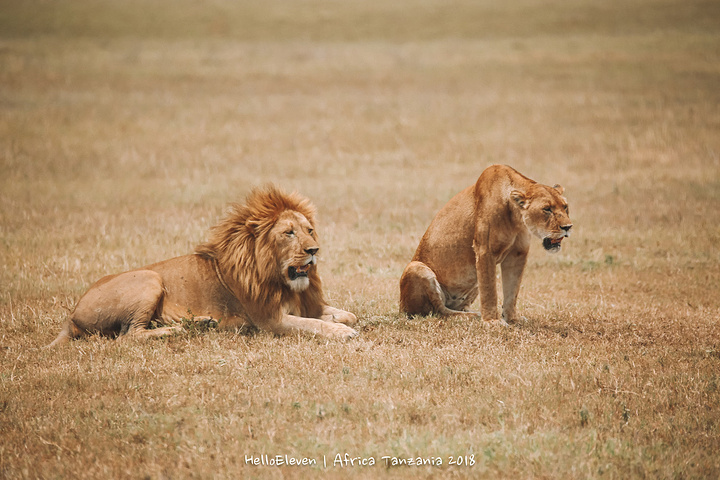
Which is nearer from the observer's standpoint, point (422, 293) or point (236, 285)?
point (236, 285)

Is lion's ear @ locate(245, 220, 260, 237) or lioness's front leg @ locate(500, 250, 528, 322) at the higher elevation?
lion's ear @ locate(245, 220, 260, 237)

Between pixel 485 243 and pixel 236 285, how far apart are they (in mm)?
2722

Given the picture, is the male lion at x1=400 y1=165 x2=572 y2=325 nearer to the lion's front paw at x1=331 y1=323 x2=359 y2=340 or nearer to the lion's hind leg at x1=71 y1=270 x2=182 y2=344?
the lion's front paw at x1=331 y1=323 x2=359 y2=340

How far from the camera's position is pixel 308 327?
8031 mm

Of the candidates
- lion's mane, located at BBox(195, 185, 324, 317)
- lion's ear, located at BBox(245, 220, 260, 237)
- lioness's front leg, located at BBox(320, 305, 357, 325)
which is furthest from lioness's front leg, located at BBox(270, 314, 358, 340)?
lion's ear, located at BBox(245, 220, 260, 237)

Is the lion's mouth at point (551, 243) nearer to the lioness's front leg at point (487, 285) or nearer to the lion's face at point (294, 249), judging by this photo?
the lioness's front leg at point (487, 285)

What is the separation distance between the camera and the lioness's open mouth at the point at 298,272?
7.88m

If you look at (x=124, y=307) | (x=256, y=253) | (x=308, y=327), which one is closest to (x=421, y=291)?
(x=308, y=327)

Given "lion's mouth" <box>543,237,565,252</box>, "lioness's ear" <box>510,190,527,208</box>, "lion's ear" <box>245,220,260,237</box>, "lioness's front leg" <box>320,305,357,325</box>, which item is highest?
"lioness's ear" <box>510,190,527,208</box>

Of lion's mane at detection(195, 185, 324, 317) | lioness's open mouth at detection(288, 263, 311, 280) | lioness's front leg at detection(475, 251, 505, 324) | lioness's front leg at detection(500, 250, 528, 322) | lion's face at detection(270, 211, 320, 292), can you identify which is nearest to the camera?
lion's face at detection(270, 211, 320, 292)

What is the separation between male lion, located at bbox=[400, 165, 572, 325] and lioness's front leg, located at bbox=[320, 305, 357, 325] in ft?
2.36

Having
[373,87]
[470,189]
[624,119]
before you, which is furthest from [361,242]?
[373,87]

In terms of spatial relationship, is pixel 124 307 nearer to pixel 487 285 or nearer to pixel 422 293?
pixel 422 293

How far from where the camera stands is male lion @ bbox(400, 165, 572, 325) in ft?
26.1
